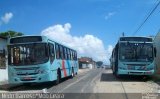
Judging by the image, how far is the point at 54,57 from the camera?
23.0 meters

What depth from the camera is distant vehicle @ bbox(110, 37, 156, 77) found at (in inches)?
1045

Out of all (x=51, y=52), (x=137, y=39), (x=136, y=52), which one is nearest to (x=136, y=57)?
(x=136, y=52)

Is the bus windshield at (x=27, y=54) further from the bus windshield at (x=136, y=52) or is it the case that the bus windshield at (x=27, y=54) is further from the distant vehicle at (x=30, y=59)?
the bus windshield at (x=136, y=52)

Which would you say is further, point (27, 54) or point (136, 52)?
point (136, 52)

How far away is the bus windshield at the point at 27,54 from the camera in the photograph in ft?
69.8

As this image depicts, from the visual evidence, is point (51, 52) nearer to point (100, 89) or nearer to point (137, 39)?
point (100, 89)

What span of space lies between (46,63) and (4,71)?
12513mm

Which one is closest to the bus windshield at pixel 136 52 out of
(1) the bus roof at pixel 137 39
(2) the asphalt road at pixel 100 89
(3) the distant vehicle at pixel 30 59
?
(1) the bus roof at pixel 137 39

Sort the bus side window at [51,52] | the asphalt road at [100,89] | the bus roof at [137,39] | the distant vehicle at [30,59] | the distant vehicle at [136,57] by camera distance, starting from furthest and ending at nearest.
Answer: the bus roof at [137,39] < the distant vehicle at [136,57] < the bus side window at [51,52] < the distant vehicle at [30,59] < the asphalt road at [100,89]

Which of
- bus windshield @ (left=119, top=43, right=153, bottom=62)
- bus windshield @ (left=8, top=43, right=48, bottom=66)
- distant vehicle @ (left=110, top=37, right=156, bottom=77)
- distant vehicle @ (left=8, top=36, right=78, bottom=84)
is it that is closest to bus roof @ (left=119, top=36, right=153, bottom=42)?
distant vehicle @ (left=110, top=37, right=156, bottom=77)

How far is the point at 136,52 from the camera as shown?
2670cm

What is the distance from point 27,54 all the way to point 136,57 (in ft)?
29.3

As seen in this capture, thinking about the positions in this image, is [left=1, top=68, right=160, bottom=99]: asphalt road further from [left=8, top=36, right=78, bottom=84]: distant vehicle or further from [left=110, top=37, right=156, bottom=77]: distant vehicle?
[left=110, top=37, right=156, bottom=77]: distant vehicle

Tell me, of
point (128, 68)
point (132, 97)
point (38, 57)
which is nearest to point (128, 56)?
point (128, 68)
